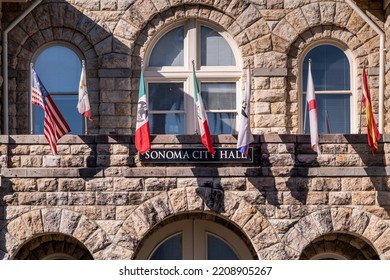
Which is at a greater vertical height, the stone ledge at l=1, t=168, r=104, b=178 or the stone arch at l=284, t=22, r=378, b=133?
the stone arch at l=284, t=22, r=378, b=133

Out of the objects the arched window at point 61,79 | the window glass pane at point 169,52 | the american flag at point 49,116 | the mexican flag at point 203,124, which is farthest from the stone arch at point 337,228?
the arched window at point 61,79

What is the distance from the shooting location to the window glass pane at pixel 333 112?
2492 centimetres

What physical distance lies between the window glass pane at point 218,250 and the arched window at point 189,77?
2338mm

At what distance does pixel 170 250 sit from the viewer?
961 inches

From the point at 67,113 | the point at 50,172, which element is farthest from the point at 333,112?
the point at 50,172

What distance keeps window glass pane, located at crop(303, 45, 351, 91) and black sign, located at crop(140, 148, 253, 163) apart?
2.81m

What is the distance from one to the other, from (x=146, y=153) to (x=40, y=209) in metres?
2.39

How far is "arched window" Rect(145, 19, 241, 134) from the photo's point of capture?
987 inches

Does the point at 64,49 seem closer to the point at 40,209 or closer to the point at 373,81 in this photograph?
the point at 40,209

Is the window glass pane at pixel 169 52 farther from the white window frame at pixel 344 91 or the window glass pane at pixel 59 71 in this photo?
the white window frame at pixel 344 91

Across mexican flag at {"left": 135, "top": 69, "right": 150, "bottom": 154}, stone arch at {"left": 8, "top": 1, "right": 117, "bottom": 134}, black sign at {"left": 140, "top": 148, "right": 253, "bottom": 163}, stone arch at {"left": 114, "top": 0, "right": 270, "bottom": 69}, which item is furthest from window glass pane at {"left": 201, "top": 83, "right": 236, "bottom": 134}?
mexican flag at {"left": 135, "top": 69, "right": 150, "bottom": 154}

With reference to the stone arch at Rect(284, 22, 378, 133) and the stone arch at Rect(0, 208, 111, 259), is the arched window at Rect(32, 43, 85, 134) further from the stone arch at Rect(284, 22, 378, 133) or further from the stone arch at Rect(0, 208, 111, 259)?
the stone arch at Rect(284, 22, 378, 133)

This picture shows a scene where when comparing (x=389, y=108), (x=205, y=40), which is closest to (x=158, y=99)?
(x=205, y=40)

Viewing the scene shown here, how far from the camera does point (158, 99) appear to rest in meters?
25.2
